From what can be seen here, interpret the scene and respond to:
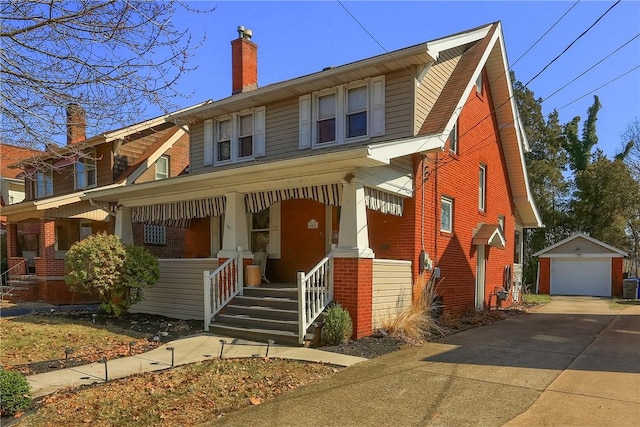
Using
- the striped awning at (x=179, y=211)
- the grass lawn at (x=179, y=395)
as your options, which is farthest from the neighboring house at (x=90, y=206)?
the grass lawn at (x=179, y=395)

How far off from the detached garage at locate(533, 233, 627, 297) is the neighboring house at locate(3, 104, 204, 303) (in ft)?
72.8

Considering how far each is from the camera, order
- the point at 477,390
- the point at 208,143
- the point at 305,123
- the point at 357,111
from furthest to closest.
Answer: the point at 208,143 → the point at 305,123 → the point at 357,111 → the point at 477,390

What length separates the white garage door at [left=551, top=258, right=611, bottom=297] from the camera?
1057 inches

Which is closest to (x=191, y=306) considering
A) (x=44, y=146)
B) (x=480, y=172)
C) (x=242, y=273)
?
(x=242, y=273)

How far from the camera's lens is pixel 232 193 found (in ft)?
34.6

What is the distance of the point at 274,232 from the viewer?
1313 centimetres

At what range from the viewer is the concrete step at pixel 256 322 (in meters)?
8.77

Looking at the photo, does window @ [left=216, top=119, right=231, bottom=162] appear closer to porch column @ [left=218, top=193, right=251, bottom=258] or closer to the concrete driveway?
porch column @ [left=218, top=193, right=251, bottom=258]

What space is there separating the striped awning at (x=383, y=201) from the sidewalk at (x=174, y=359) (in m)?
3.03

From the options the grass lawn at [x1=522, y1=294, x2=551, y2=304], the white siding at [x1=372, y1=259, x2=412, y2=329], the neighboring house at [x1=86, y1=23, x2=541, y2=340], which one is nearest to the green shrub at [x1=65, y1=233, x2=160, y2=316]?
the neighboring house at [x1=86, y1=23, x2=541, y2=340]

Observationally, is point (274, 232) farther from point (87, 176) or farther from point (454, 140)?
point (87, 176)

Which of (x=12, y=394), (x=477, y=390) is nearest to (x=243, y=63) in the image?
(x=12, y=394)

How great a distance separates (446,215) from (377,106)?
3610mm

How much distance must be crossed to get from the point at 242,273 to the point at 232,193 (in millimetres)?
1848
